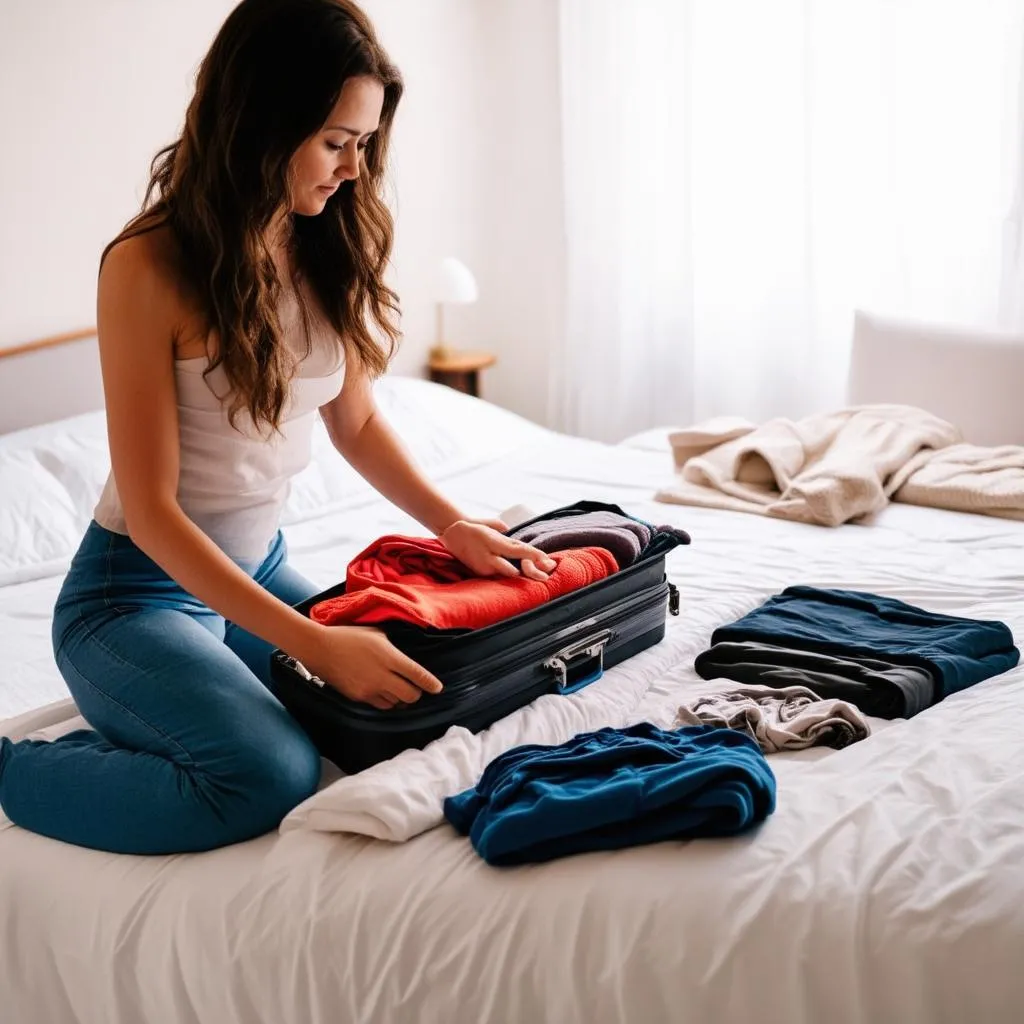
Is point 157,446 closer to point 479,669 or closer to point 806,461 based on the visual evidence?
point 479,669

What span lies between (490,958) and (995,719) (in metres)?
0.69

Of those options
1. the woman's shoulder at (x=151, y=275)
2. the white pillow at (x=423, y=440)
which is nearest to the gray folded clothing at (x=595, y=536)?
the woman's shoulder at (x=151, y=275)

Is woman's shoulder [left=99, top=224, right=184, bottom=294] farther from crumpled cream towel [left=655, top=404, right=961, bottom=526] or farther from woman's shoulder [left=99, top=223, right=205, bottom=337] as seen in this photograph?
crumpled cream towel [left=655, top=404, right=961, bottom=526]

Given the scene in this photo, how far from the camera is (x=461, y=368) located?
12.9 feet

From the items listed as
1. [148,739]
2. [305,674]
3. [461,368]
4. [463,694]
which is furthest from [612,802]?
[461,368]

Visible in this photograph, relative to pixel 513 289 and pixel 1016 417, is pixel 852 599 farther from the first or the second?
pixel 513 289

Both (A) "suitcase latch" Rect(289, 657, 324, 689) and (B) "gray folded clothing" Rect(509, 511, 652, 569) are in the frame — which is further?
(B) "gray folded clothing" Rect(509, 511, 652, 569)

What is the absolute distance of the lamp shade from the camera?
378 cm

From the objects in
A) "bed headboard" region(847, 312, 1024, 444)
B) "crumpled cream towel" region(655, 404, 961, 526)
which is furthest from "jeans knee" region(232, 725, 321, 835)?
"bed headboard" region(847, 312, 1024, 444)

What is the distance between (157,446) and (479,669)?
45 cm

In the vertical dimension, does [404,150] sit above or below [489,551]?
above

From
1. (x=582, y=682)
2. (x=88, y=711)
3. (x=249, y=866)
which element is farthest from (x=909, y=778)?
(x=88, y=711)

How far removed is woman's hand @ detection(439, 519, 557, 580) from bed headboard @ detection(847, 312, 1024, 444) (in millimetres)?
1649

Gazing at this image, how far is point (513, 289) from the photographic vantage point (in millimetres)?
4188
